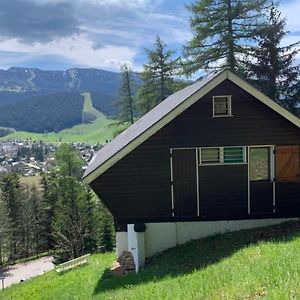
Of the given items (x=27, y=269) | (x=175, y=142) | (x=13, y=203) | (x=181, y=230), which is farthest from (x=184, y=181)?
(x=13, y=203)

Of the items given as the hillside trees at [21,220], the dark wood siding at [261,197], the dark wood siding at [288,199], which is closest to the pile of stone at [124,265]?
the dark wood siding at [261,197]

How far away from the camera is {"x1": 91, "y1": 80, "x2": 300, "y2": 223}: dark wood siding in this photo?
53.3 ft

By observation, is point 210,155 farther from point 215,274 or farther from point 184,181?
point 215,274

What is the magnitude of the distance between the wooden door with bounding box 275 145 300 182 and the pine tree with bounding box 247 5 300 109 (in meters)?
13.0

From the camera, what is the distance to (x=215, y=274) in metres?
10.0

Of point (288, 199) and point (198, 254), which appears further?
point (288, 199)

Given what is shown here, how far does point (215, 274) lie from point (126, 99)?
33661 millimetres

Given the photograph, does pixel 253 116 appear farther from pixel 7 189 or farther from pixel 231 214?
pixel 7 189

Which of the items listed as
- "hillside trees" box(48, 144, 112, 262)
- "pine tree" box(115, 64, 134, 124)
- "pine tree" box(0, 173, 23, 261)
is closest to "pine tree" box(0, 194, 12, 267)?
"pine tree" box(0, 173, 23, 261)

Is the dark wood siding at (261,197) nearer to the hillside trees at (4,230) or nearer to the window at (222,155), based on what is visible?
the window at (222,155)

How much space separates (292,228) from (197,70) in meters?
16.0

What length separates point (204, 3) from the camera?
26.8 meters

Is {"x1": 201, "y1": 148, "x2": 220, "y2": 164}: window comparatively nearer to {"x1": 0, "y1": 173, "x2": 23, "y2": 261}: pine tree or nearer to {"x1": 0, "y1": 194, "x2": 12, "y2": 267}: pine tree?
{"x1": 0, "y1": 194, "x2": 12, "y2": 267}: pine tree

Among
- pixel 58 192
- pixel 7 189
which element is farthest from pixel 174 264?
pixel 7 189
